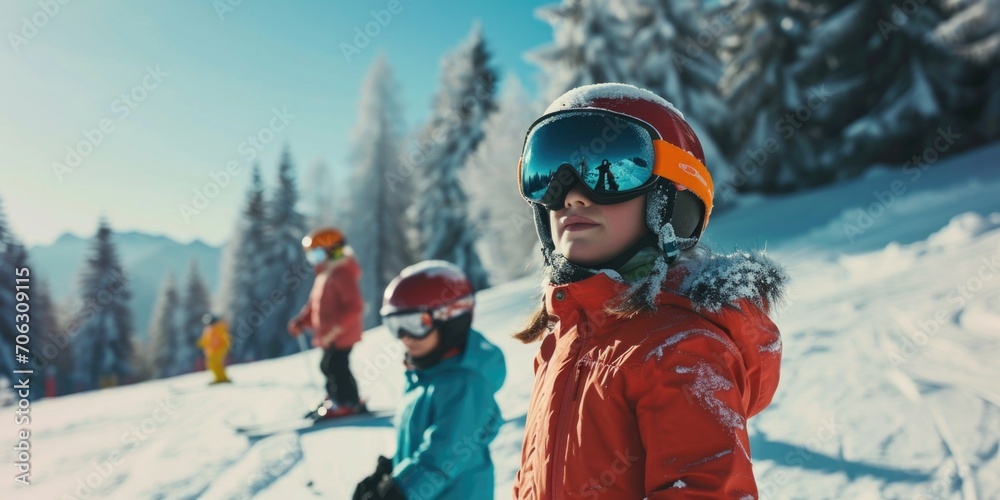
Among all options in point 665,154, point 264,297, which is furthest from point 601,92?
point 264,297

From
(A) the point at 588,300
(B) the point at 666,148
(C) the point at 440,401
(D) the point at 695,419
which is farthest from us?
(C) the point at 440,401

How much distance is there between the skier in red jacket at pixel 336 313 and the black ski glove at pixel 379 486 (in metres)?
4.17

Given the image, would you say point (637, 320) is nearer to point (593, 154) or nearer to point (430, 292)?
point (593, 154)

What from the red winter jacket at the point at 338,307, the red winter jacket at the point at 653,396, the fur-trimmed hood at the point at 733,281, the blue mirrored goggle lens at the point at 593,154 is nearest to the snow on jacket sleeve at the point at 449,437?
the red winter jacket at the point at 653,396

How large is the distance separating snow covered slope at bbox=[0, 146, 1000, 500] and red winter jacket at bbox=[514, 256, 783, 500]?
0.36 meters

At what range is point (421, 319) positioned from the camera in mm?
3203

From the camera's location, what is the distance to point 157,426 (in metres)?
6.88

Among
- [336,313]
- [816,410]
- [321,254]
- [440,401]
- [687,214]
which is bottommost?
[816,410]

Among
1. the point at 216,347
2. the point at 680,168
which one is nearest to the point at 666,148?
the point at 680,168

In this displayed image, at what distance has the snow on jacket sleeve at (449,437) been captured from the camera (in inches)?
96.1

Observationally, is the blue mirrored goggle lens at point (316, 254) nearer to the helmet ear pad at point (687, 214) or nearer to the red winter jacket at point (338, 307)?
the red winter jacket at point (338, 307)

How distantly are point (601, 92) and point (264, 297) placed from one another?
30.6m

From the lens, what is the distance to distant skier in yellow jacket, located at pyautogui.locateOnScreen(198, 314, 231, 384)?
1119cm

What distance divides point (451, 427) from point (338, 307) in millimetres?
4828
